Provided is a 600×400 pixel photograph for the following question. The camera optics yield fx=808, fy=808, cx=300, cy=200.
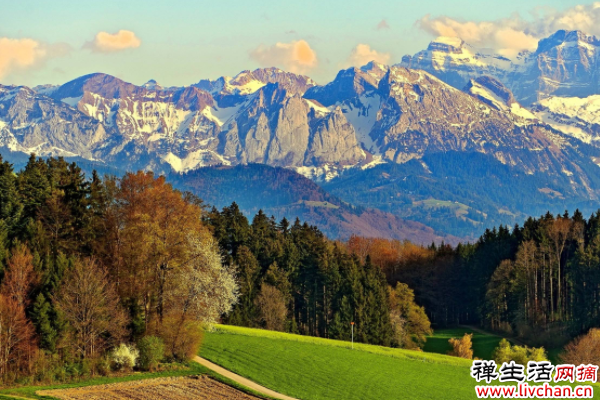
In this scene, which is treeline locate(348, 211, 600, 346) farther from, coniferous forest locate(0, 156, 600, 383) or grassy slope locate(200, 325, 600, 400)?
grassy slope locate(200, 325, 600, 400)

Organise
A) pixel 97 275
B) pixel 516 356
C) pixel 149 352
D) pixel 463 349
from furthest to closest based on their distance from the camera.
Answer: pixel 463 349 → pixel 516 356 → pixel 97 275 → pixel 149 352

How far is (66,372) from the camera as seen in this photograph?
6172cm

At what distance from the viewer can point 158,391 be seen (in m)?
59.1

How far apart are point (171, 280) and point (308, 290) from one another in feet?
160

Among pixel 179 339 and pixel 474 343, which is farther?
pixel 474 343

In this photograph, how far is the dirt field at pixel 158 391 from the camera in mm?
56500

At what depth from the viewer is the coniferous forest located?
208 ft

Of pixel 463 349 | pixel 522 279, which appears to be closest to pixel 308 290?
pixel 463 349

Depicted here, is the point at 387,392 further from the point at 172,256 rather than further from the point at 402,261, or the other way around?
the point at 402,261

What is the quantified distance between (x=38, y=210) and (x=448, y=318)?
90668mm

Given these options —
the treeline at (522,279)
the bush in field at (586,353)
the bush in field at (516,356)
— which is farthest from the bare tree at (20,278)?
the treeline at (522,279)

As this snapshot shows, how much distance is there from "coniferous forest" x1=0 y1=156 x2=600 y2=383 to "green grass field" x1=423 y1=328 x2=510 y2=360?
7.17 feet

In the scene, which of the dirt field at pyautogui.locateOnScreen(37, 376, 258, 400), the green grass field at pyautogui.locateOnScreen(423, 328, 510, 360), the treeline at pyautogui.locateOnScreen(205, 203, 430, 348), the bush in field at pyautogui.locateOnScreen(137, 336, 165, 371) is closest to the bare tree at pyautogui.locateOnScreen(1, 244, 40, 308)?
the dirt field at pyautogui.locateOnScreen(37, 376, 258, 400)

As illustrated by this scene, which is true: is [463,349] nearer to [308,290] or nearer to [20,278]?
[308,290]
